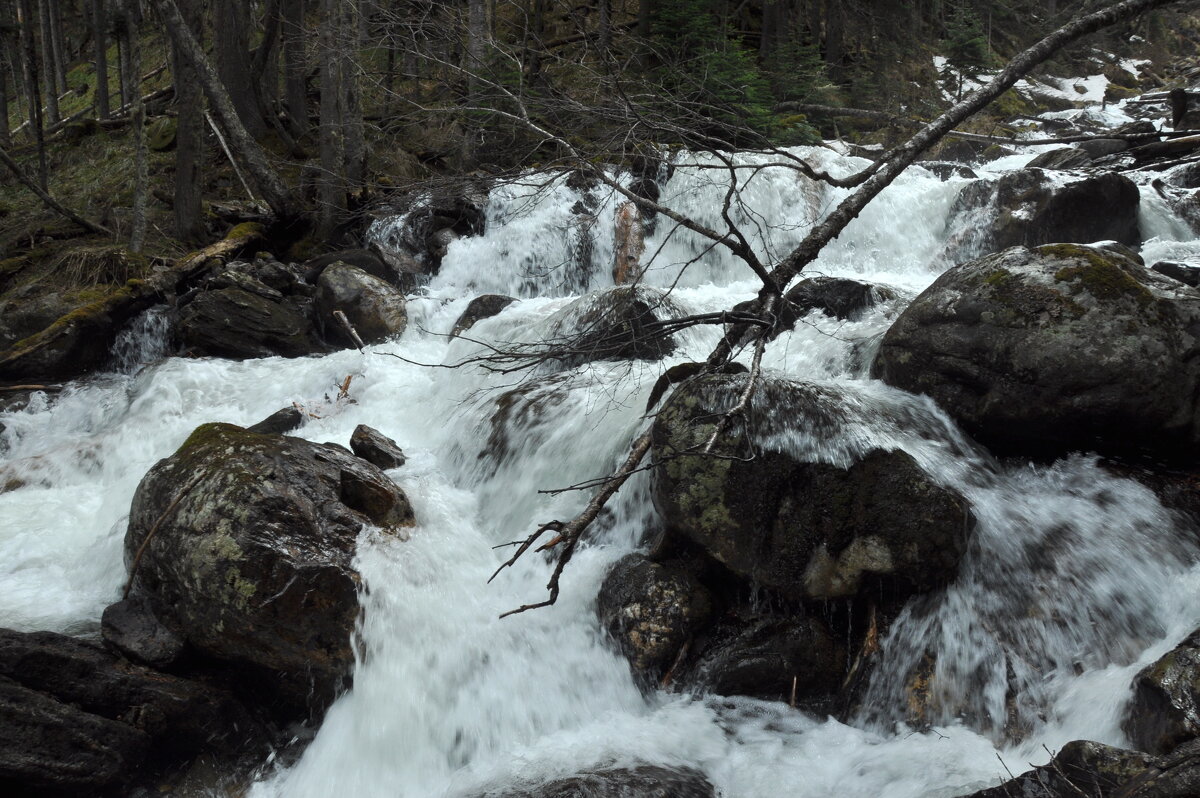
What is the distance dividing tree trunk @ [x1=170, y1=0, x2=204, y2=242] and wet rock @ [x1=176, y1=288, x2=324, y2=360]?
2387 millimetres

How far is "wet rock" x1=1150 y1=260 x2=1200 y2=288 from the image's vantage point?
6.31 m

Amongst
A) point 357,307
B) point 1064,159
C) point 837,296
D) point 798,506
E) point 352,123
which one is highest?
point 352,123

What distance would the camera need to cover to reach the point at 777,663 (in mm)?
4117

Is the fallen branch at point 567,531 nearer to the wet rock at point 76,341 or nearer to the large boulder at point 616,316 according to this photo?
the large boulder at point 616,316

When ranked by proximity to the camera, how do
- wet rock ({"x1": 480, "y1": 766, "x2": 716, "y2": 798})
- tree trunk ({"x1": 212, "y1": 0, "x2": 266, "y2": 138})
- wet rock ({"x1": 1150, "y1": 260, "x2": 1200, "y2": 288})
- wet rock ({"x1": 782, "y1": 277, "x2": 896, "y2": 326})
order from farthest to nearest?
1. tree trunk ({"x1": 212, "y1": 0, "x2": 266, "y2": 138})
2. wet rock ({"x1": 782, "y1": 277, "x2": 896, "y2": 326})
3. wet rock ({"x1": 1150, "y1": 260, "x2": 1200, "y2": 288})
4. wet rock ({"x1": 480, "y1": 766, "x2": 716, "y2": 798})

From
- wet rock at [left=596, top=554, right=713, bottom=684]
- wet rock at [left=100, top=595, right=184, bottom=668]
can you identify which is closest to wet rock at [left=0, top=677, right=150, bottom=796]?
wet rock at [left=100, top=595, right=184, bottom=668]

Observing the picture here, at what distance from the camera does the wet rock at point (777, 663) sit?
4105 millimetres

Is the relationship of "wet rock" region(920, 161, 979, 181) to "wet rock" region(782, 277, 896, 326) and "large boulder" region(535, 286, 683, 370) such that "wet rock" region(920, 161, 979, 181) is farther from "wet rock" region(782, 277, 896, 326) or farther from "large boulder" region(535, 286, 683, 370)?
"large boulder" region(535, 286, 683, 370)

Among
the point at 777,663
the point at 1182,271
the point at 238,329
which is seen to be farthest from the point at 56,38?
the point at 1182,271

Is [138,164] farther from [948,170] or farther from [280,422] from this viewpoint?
[948,170]

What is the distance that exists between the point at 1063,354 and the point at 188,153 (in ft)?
37.2

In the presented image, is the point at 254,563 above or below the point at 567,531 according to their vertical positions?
below

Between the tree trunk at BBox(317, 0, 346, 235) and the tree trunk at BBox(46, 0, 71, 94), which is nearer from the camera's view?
the tree trunk at BBox(317, 0, 346, 235)

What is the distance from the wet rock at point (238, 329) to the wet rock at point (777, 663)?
7058 millimetres
